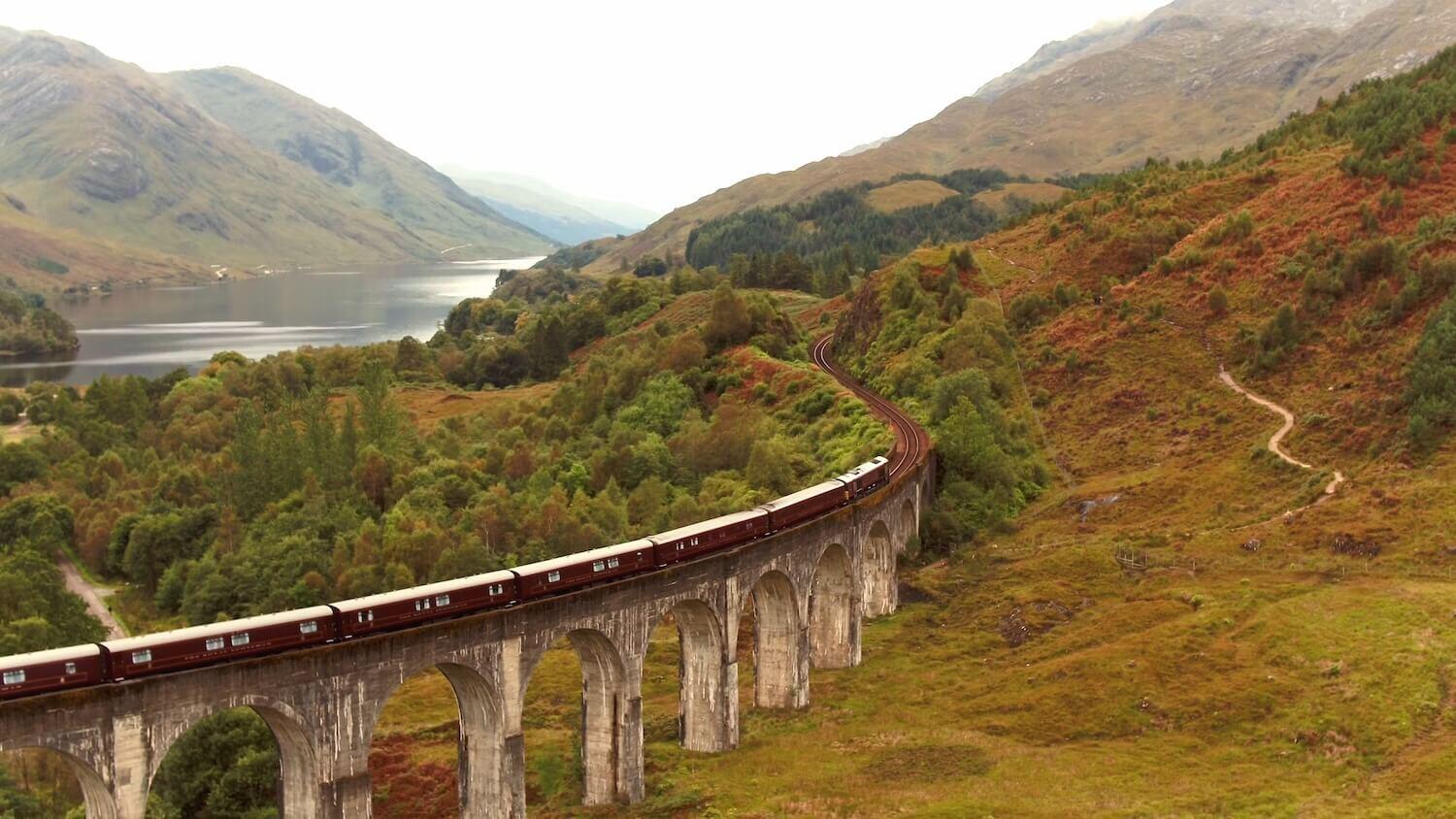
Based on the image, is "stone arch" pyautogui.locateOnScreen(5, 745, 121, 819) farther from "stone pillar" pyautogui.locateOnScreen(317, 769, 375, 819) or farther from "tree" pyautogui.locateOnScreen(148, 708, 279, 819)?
"tree" pyautogui.locateOnScreen(148, 708, 279, 819)

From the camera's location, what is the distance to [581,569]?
43.9 meters

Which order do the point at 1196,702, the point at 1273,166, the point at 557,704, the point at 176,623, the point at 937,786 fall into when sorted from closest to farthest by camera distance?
the point at 937,786, the point at 1196,702, the point at 557,704, the point at 176,623, the point at 1273,166

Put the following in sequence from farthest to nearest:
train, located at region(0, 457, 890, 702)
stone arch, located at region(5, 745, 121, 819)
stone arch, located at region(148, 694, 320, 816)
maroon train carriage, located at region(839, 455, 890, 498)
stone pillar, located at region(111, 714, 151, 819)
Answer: maroon train carriage, located at region(839, 455, 890, 498) < stone arch, located at region(148, 694, 320, 816) < stone pillar, located at region(111, 714, 151, 819) < stone arch, located at region(5, 745, 121, 819) < train, located at region(0, 457, 890, 702)

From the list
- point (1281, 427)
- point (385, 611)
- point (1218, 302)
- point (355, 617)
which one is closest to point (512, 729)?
point (385, 611)

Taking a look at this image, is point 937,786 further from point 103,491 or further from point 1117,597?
point 103,491

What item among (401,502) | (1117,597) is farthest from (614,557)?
(401,502)

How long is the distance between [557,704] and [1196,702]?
3067 centimetres

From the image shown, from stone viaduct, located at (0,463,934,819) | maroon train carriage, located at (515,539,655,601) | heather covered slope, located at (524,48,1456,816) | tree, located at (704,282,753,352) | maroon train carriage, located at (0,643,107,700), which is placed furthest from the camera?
tree, located at (704,282,753,352)

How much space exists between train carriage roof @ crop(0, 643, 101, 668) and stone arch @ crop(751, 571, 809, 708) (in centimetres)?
3099

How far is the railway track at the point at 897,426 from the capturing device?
76.4 m

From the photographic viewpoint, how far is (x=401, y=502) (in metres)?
93.3

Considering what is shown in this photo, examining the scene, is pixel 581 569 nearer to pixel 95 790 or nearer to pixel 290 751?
pixel 290 751

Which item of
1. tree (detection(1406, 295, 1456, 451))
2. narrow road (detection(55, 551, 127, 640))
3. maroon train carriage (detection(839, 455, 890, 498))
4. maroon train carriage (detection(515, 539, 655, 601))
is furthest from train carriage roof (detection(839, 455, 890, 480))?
narrow road (detection(55, 551, 127, 640))

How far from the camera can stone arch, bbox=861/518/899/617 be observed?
232 ft
